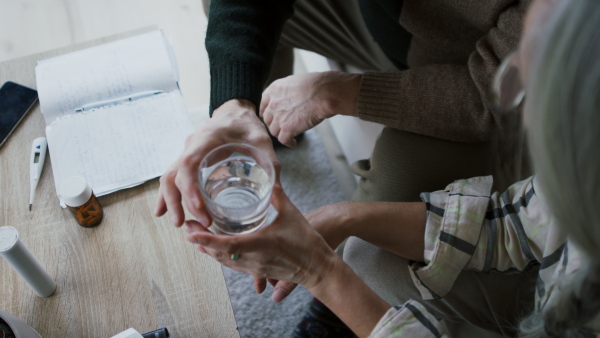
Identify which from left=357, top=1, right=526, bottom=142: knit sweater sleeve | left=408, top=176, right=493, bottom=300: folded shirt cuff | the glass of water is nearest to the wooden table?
the glass of water

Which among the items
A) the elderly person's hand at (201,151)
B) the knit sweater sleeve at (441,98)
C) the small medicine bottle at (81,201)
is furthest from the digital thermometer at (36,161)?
the knit sweater sleeve at (441,98)

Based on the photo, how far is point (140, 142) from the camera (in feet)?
3.01

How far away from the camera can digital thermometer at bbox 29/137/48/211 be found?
2.88 feet

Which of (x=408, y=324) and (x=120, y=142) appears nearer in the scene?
(x=408, y=324)

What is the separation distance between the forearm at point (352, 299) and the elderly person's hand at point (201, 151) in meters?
0.18

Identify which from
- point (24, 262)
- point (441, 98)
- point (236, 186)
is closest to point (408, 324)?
point (236, 186)

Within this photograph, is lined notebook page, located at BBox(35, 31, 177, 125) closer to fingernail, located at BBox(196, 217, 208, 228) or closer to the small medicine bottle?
the small medicine bottle

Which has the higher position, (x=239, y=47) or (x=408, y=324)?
(x=239, y=47)

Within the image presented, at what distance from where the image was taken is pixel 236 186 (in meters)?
0.74

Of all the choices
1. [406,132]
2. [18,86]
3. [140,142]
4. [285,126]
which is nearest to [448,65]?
[406,132]

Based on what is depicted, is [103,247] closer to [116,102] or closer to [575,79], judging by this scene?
[116,102]

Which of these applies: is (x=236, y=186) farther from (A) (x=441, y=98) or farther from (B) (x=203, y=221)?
(A) (x=441, y=98)

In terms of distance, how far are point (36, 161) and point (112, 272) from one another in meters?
0.27

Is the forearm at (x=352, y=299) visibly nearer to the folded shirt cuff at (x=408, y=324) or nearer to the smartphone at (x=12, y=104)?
the folded shirt cuff at (x=408, y=324)
